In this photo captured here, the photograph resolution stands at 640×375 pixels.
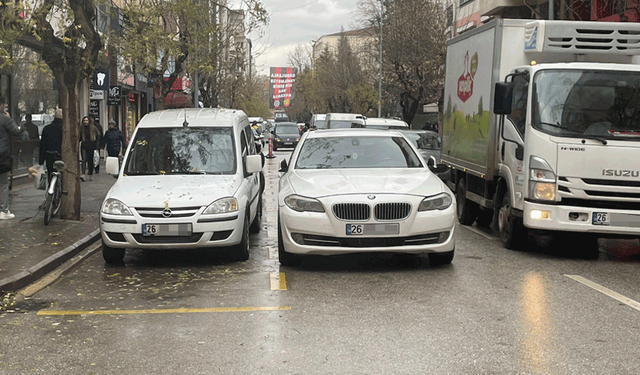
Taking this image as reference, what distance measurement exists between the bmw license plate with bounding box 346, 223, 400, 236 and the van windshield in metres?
2.30

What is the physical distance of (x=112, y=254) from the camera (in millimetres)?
9625

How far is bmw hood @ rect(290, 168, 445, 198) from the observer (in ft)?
29.5

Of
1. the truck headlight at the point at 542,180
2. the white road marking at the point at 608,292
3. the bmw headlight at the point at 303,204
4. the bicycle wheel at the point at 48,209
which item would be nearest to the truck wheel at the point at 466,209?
the truck headlight at the point at 542,180

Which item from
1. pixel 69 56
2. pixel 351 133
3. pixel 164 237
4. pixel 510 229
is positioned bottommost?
pixel 510 229

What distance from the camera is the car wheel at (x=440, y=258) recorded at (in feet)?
30.5

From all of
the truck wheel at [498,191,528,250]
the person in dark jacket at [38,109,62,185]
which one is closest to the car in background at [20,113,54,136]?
the person in dark jacket at [38,109,62,185]

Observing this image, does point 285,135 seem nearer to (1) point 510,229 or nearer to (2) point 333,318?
(1) point 510,229

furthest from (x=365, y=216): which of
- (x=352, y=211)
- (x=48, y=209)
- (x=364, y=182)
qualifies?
(x=48, y=209)

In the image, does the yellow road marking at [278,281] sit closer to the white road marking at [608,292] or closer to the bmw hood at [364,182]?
the bmw hood at [364,182]

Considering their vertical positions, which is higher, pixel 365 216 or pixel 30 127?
pixel 30 127

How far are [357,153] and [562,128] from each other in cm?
247

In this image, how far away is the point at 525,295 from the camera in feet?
25.7

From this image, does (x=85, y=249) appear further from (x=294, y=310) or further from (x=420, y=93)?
(x=420, y=93)

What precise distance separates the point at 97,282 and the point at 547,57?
6482mm
